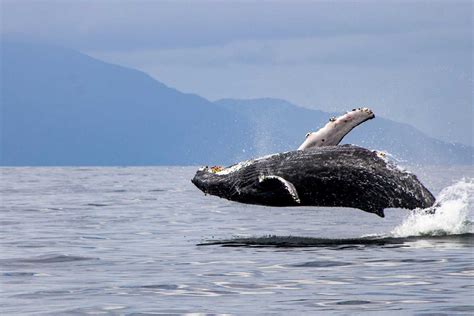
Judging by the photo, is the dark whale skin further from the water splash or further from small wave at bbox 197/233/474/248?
small wave at bbox 197/233/474/248

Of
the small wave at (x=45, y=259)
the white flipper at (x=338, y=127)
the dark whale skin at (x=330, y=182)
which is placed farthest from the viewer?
the white flipper at (x=338, y=127)

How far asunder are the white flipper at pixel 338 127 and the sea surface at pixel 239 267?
164 cm

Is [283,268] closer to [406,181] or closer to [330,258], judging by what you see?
[330,258]

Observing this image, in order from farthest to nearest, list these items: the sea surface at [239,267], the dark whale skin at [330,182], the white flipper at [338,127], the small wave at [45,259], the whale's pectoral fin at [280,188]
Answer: the white flipper at [338,127] → the dark whale skin at [330,182] → the whale's pectoral fin at [280,188] → the small wave at [45,259] → the sea surface at [239,267]

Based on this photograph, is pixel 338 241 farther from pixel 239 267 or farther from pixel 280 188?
pixel 239 267

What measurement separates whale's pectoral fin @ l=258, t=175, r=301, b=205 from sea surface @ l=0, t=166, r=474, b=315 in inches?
30.1

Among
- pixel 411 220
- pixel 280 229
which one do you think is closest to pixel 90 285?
pixel 411 220

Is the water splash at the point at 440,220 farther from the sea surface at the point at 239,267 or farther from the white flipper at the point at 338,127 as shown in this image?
the white flipper at the point at 338,127

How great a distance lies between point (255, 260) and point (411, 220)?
3.91m

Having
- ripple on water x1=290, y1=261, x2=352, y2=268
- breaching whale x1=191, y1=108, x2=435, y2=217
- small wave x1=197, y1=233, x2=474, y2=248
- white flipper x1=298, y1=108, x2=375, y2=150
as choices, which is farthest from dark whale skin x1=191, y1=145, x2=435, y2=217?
ripple on water x1=290, y1=261, x2=352, y2=268

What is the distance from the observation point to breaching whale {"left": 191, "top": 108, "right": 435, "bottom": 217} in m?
15.3

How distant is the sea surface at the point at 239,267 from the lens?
9898 mm

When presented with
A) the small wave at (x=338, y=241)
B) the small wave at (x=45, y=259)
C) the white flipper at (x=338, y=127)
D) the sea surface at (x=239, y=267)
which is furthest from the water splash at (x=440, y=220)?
the small wave at (x=45, y=259)

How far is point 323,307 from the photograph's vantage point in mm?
9680
